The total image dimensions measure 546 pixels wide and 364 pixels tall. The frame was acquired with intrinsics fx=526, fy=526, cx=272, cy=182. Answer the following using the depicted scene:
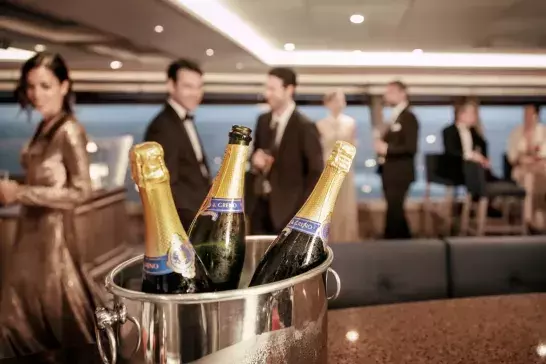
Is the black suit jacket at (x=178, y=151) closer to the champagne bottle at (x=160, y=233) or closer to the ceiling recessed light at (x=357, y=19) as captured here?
the ceiling recessed light at (x=357, y=19)

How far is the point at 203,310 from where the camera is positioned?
0.39 metres

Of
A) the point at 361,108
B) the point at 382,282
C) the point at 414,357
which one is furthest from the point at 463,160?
the point at 414,357

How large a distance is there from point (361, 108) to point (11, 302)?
1.83m

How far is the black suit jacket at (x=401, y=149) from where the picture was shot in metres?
2.79

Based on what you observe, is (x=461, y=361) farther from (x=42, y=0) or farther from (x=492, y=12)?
(x=492, y=12)

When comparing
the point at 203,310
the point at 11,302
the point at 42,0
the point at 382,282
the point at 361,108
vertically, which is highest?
the point at 42,0

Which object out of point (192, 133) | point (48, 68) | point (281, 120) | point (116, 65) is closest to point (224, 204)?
point (192, 133)

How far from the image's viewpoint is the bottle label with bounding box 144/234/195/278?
47 centimetres

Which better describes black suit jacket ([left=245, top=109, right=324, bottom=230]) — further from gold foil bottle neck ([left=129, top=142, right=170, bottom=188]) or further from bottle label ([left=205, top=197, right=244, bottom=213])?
gold foil bottle neck ([left=129, top=142, right=170, bottom=188])

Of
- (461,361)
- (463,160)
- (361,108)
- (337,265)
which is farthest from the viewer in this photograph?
(463,160)

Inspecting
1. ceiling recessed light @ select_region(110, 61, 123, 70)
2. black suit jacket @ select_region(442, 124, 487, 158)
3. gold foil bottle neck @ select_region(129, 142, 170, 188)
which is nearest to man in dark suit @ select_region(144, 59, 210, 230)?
ceiling recessed light @ select_region(110, 61, 123, 70)

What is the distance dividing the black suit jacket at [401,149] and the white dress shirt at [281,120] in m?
0.77

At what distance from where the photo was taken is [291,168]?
6.72 ft

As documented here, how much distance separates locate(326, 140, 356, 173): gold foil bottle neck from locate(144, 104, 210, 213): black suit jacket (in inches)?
42.4
